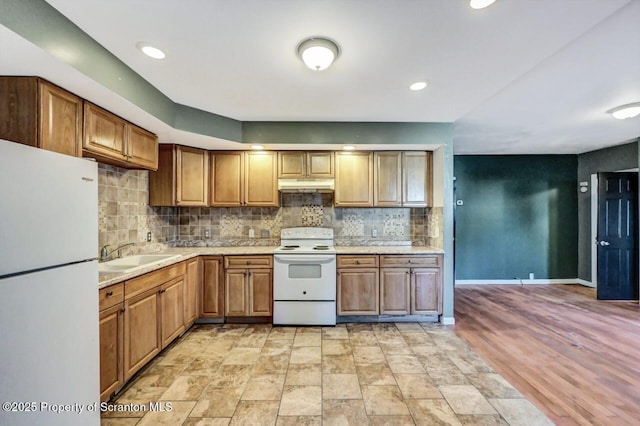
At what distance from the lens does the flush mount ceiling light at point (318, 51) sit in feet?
5.81

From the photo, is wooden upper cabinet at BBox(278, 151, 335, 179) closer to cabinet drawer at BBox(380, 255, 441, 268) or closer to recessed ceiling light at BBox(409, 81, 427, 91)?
cabinet drawer at BBox(380, 255, 441, 268)

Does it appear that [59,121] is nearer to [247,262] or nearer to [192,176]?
[192,176]

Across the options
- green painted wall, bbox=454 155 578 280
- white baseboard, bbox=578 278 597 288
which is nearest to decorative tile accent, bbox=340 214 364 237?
green painted wall, bbox=454 155 578 280

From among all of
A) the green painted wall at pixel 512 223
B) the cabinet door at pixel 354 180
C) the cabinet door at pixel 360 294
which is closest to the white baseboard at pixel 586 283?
the green painted wall at pixel 512 223

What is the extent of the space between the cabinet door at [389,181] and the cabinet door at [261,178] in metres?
1.36

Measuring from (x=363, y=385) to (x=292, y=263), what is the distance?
5.16 feet

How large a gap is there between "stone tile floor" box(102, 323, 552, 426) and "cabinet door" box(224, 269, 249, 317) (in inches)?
12.8

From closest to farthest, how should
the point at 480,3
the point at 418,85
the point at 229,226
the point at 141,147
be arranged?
the point at 480,3
the point at 418,85
the point at 141,147
the point at 229,226

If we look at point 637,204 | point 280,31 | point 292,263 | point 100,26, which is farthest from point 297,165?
point 637,204

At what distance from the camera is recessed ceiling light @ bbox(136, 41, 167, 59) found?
1820mm

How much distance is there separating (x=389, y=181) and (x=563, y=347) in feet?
8.39

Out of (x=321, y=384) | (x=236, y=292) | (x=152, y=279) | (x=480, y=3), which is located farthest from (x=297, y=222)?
(x=480, y=3)

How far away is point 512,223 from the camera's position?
17.8 ft

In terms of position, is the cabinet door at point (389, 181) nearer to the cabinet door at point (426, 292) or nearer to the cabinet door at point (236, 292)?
the cabinet door at point (426, 292)
